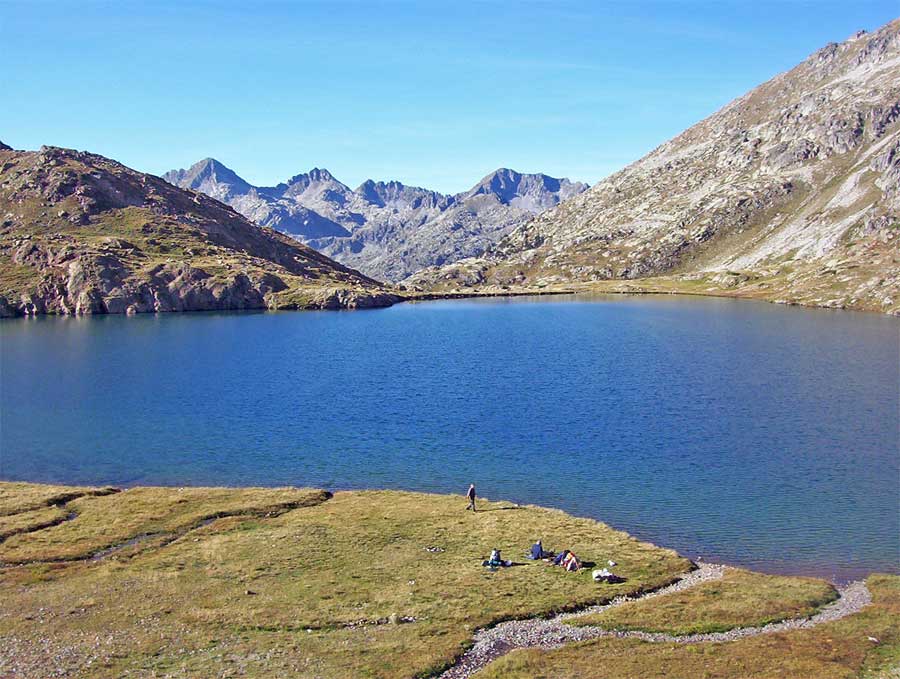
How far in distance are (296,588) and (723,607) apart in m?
29.0

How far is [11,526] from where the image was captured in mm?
61562

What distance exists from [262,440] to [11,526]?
118 ft

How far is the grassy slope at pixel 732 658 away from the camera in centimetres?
3625

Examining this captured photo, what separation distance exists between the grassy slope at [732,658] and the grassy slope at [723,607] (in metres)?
2.16

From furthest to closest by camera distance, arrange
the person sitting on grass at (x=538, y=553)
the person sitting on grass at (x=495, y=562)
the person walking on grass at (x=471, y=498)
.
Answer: the person walking on grass at (x=471, y=498) → the person sitting on grass at (x=538, y=553) → the person sitting on grass at (x=495, y=562)

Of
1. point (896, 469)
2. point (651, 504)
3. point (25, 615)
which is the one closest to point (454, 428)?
point (651, 504)

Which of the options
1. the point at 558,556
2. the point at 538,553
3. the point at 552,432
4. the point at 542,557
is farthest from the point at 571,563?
the point at 552,432

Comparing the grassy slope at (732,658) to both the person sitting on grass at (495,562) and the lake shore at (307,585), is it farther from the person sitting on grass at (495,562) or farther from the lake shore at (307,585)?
the person sitting on grass at (495,562)

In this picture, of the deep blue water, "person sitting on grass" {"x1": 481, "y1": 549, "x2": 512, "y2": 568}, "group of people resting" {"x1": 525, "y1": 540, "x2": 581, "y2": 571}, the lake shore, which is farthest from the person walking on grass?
"person sitting on grass" {"x1": 481, "y1": 549, "x2": 512, "y2": 568}

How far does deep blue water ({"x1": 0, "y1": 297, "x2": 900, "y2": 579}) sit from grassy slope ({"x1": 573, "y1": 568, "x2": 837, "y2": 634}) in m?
6.23

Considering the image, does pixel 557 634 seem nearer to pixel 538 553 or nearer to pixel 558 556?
pixel 558 556

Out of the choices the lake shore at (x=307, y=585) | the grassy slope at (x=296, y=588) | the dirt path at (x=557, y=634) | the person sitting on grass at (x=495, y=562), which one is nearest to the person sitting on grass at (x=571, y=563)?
the lake shore at (x=307, y=585)

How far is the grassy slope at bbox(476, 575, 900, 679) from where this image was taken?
36250mm

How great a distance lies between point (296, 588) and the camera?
157ft
